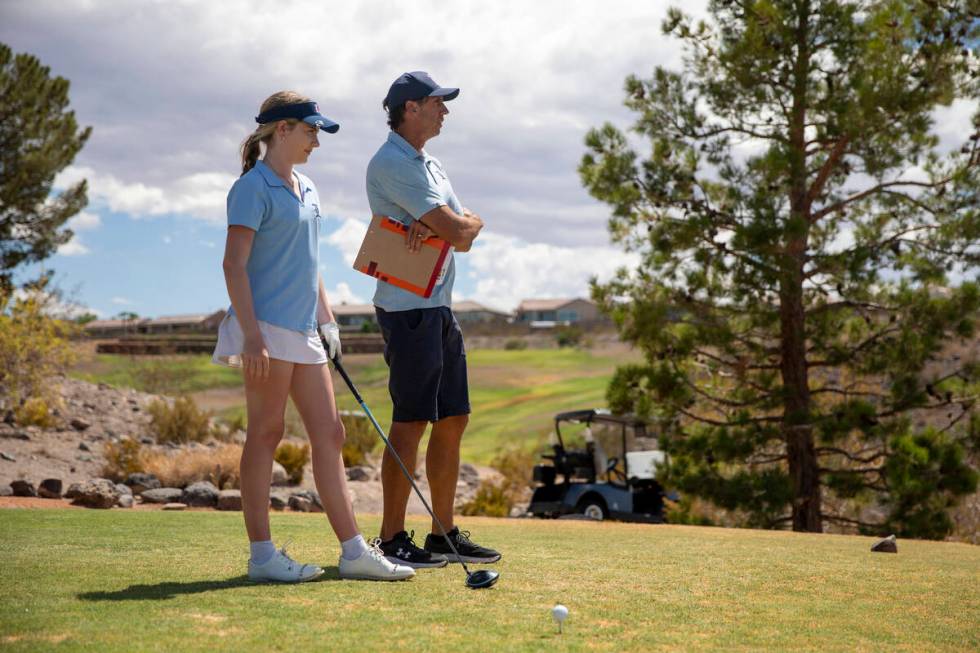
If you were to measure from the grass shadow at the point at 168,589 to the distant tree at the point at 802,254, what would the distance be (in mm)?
10726

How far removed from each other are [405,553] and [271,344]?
119 centimetres

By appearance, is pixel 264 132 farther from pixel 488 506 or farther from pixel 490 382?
pixel 490 382

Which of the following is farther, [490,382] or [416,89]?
[490,382]

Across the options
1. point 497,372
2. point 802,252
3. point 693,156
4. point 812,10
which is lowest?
point 497,372

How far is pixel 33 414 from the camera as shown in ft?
56.9

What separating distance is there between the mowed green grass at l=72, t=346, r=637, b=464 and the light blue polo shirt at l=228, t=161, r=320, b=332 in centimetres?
2157

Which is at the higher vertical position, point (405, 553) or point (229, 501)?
point (405, 553)

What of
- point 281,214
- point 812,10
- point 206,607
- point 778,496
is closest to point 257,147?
point 281,214

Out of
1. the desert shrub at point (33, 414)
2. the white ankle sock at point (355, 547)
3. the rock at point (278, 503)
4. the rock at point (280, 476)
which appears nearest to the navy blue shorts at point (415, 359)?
the white ankle sock at point (355, 547)

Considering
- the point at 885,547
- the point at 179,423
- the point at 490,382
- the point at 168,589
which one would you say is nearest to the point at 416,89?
the point at 168,589

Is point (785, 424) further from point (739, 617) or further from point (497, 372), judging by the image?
point (497, 372)

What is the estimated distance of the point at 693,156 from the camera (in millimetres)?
14844

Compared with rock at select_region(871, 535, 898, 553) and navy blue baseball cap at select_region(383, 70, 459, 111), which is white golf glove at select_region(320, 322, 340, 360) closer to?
navy blue baseball cap at select_region(383, 70, 459, 111)

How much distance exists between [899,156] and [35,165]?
22.4 m
